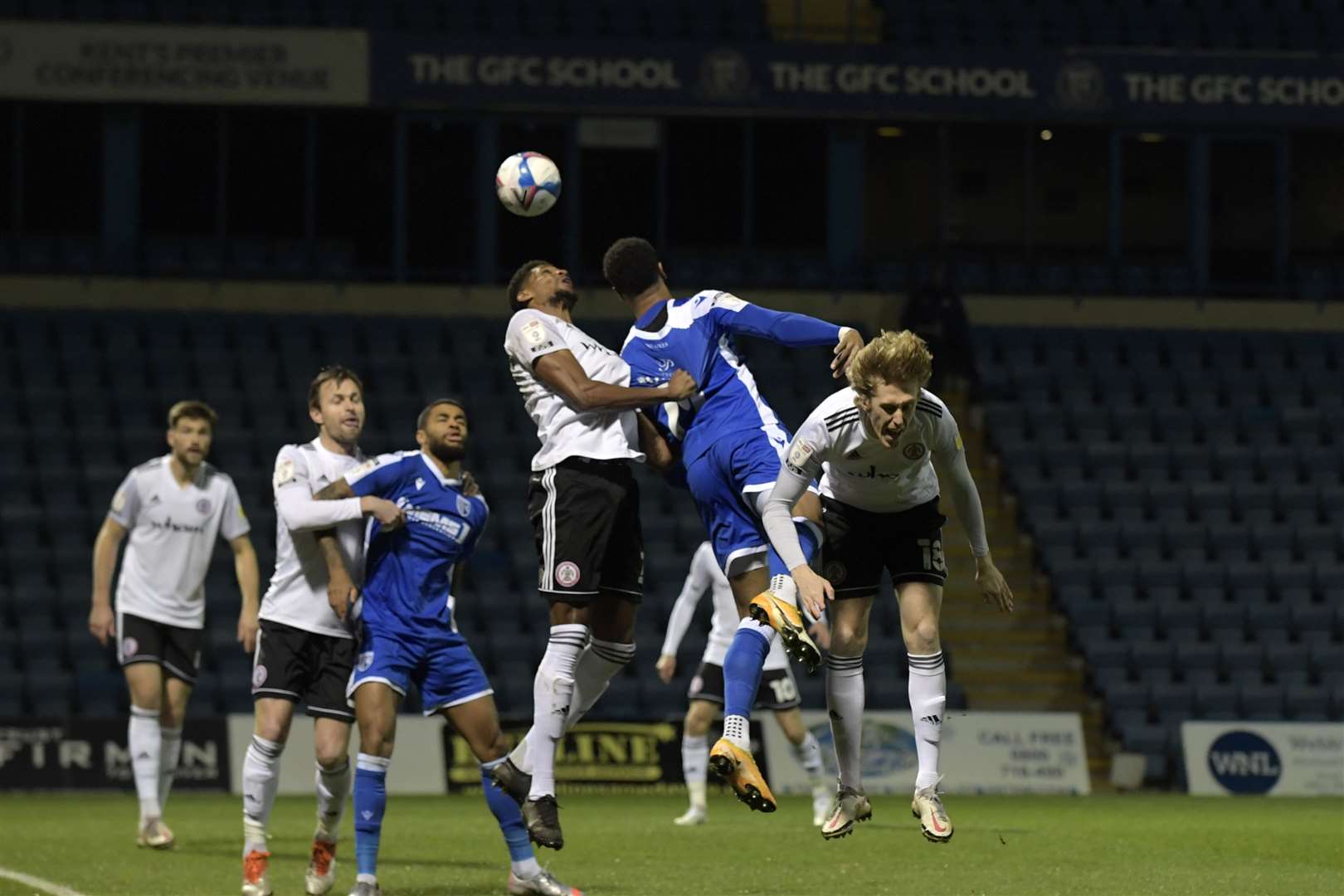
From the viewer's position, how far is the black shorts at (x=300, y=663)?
1009cm

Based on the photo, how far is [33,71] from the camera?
80.6 ft

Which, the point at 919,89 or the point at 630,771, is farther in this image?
the point at 919,89

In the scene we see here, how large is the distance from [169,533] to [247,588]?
0.83m

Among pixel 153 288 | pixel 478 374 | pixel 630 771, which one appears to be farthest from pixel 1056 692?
pixel 153 288

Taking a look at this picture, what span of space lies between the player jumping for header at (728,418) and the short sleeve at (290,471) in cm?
163

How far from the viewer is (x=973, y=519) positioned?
877 cm

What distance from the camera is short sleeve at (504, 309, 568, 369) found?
30.3ft

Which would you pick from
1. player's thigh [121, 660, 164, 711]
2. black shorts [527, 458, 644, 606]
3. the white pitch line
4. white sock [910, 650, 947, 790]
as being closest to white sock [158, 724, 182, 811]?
player's thigh [121, 660, 164, 711]

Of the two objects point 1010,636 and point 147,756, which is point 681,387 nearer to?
point 147,756

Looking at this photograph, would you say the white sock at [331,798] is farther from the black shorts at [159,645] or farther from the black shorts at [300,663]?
the black shorts at [159,645]

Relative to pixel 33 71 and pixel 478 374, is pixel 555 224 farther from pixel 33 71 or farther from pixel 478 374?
pixel 33 71

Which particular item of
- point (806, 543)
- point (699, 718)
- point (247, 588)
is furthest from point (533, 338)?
point (699, 718)

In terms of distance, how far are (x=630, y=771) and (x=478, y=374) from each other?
263 inches

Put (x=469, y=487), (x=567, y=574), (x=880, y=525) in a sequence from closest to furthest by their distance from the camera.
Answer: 1. (x=880, y=525)
2. (x=567, y=574)
3. (x=469, y=487)
